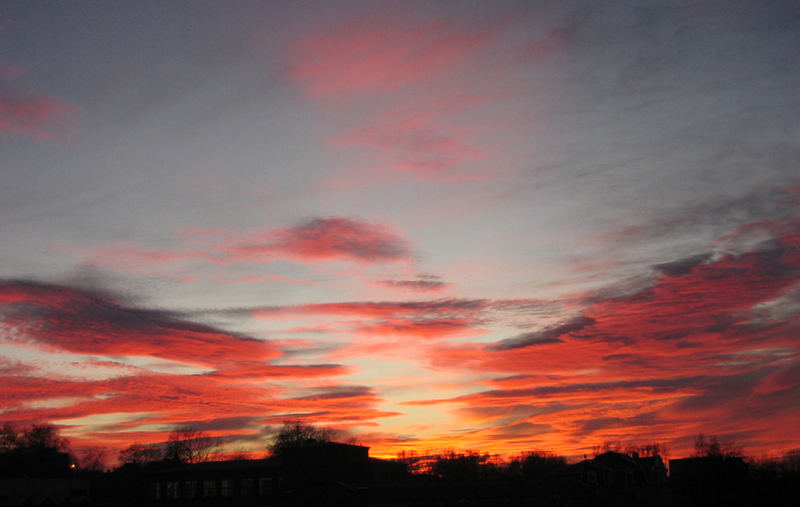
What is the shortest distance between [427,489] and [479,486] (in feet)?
30.7

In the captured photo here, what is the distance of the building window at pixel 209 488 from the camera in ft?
318

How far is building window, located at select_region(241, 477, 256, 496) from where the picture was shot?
95.3 m

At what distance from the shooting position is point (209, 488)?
97188mm

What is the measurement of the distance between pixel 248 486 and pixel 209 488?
19.2 feet

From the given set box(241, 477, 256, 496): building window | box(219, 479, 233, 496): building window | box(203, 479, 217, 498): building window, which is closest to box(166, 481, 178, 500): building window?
box(203, 479, 217, 498): building window

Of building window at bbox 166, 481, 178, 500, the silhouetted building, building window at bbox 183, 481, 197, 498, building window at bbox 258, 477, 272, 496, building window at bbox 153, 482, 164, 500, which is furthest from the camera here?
building window at bbox 153, 482, 164, 500

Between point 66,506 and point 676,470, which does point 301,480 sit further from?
point 676,470

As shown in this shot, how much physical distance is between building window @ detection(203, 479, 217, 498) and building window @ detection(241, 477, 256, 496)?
420 centimetres

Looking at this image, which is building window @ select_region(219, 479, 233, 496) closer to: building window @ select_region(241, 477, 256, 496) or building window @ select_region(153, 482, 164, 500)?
building window @ select_region(241, 477, 256, 496)

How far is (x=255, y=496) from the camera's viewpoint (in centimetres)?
9375

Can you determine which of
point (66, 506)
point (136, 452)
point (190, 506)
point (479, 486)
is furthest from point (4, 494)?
point (136, 452)

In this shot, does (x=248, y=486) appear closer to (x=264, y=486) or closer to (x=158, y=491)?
(x=264, y=486)

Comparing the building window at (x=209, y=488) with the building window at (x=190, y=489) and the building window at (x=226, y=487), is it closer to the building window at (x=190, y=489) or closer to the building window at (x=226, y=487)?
the building window at (x=226, y=487)

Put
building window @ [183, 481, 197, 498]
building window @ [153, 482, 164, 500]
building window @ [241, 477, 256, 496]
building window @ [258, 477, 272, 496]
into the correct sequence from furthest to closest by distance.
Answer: building window @ [153, 482, 164, 500], building window @ [183, 481, 197, 498], building window @ [241, 477, 256, 496], building window @ [258, 477, 272, 496]
